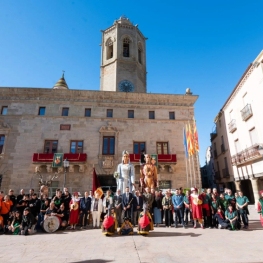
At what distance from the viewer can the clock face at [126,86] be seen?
26.6 metres

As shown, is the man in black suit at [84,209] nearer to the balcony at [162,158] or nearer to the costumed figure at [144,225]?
the costumed figure at [144,225]

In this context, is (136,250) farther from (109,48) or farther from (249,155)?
(109,48)

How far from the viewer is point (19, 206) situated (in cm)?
859

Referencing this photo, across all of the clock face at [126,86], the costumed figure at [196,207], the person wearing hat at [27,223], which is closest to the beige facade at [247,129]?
the costumed figure at [196,207]

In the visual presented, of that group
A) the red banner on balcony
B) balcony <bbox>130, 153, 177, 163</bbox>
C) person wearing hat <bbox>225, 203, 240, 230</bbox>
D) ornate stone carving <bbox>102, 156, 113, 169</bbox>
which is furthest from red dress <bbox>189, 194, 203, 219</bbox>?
the red banner on balcony

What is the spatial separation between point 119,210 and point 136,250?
3.26 meters

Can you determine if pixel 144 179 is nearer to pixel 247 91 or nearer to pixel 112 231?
pixel 112 231

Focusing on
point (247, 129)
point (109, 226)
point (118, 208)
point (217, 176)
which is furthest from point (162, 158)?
point (109, 226)

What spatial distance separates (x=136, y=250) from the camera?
17.0 feet

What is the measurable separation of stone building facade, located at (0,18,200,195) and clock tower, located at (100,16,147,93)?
17.7 ft

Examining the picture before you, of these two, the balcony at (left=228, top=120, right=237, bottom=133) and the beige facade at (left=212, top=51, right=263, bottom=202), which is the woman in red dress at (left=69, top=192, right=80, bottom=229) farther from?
the balcony at (left=228, top=120, right=237, bottom=133)

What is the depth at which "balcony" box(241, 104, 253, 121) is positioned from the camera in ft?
57.5

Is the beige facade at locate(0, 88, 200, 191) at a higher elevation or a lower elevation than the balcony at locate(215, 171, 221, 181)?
higher

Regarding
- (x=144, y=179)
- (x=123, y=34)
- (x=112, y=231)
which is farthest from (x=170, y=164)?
(x=123, y=34)
